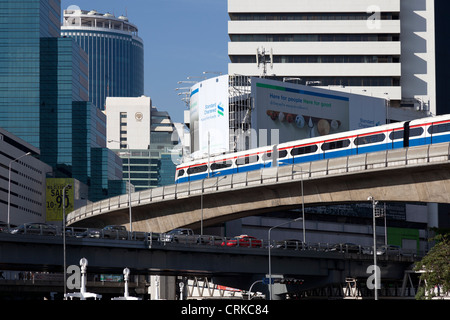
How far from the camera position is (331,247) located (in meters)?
87.4

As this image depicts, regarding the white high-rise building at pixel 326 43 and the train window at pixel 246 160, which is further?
the white high-rise building at pixel 326 43

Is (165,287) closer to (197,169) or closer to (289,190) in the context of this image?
(197,169)

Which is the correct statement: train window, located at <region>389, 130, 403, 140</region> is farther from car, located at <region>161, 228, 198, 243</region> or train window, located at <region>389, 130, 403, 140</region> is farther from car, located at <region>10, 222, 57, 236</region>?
car, located at <region>10, 222, 57, 236</region>

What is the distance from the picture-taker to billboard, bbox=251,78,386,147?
130875mm

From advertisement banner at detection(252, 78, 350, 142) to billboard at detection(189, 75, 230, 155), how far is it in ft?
17.1

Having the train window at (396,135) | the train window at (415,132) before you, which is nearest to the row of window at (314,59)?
the train window at (396,135)

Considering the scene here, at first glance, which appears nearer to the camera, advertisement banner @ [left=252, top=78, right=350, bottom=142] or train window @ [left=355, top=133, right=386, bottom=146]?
train window @ [left=355, top=133, right=386, bottom=146]

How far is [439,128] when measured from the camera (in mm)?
75125

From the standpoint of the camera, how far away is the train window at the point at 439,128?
74.2m

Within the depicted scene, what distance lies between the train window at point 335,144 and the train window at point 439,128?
526 inches

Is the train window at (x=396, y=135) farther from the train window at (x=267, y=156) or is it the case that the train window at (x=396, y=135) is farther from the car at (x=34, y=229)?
the car at (x=34, y=229)

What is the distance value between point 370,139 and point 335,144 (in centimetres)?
535

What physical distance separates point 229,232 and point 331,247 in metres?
38.7

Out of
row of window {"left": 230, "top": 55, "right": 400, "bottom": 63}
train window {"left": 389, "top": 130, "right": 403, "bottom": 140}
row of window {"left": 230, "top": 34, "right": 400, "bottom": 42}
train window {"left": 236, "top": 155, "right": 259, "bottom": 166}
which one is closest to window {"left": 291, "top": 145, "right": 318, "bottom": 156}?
train window {"left": 236, "top": 155, "right": 259, "bottom": 166}
